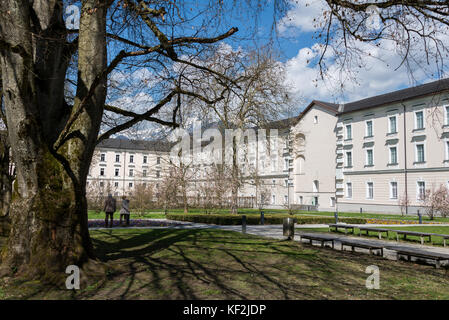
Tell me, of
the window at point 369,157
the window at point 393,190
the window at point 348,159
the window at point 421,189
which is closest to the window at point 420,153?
the window at point 421,189

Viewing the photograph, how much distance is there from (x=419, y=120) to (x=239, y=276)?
34925 mm

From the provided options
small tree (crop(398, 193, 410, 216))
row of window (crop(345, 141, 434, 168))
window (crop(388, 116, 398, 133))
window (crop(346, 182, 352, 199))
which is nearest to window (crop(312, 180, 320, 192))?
window (crop(346, 182, 352, 199))

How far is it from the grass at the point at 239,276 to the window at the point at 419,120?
2988cm

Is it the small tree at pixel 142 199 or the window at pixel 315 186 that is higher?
the window at pixel 315 186

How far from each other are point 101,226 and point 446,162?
100 feet

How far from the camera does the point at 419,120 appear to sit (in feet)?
116

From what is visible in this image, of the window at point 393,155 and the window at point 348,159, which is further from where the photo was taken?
the window at point 348,159

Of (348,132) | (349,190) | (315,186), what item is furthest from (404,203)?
(315,186)

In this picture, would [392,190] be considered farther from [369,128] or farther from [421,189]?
[369,128]

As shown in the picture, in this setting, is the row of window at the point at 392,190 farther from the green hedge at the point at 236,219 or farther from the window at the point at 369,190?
the green hedge at the point at 236,219

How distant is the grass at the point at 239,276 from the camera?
18.7ft
